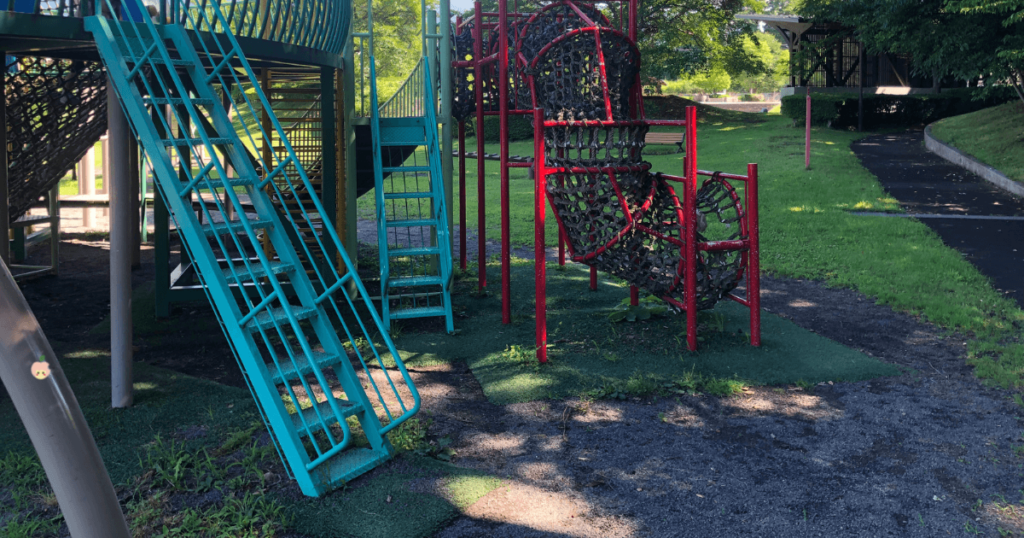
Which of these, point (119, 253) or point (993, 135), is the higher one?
point (993, 135)

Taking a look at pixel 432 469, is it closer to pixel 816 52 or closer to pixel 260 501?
pixel 260 501

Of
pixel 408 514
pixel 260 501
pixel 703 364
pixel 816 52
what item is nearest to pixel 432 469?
pixel 408 514

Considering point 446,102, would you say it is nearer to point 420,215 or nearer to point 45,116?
point 420,215

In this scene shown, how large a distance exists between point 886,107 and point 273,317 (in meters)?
26.4

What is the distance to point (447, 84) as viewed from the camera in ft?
28.4

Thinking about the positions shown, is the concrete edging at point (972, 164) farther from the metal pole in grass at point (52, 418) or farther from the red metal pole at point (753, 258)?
the metal pole in grass at point (52, 418)

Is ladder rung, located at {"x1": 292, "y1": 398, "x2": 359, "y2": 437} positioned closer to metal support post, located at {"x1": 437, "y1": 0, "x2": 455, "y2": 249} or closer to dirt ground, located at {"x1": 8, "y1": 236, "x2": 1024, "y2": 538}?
dirt ground, located at {"x1": 8, "y1": 236, "x2": 1024, "y2": 538}

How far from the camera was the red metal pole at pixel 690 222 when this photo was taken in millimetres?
6277

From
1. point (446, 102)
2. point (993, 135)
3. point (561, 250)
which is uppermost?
point (446, 102)

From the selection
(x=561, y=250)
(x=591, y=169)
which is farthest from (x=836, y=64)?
(x=591, y=169)

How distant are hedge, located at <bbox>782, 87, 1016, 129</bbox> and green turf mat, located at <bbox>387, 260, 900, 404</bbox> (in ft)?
64.7

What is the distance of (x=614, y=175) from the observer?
6848 millimetres

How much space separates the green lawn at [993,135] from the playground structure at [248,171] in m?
13.0

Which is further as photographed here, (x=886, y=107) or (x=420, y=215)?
(x=886, y=107)
